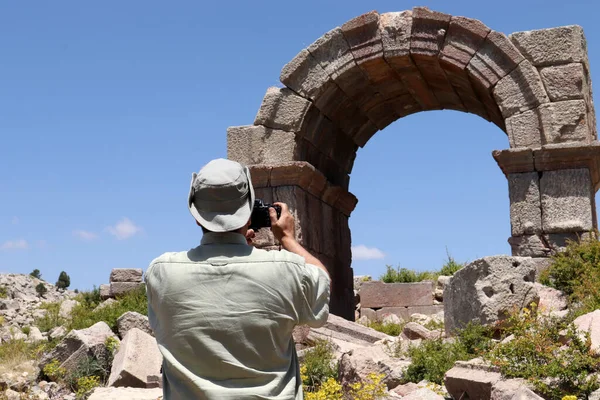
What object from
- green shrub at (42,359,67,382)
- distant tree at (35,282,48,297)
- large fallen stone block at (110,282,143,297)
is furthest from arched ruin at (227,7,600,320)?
distant tree at (35,282,48,297)

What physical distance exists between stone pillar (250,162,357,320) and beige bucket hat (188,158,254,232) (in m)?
7.50

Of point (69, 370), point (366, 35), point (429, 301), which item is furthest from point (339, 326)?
point (429, 301)

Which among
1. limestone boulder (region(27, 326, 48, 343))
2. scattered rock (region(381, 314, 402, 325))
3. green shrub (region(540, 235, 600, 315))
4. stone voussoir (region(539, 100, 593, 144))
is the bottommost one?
scattered rock (region(381, 314, 402, 325))

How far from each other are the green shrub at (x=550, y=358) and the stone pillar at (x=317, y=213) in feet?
14.7

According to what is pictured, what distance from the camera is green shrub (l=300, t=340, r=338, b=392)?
773cm

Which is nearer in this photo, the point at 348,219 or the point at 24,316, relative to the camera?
the point at 348,219

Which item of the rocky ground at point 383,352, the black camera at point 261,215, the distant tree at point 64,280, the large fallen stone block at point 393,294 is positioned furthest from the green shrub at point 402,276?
the distant tree at point 64,280

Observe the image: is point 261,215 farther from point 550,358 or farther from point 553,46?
point 553,46

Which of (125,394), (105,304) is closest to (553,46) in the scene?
(125,394)

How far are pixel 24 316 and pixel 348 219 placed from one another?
9.03m

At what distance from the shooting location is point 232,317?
10.0 feet

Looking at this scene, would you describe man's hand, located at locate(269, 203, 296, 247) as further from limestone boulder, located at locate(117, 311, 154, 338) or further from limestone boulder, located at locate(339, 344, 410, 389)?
limestone boulder, located at locate(117, 311, 154, 338)

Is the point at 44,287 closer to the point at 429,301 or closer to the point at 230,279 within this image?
the point at 429,301

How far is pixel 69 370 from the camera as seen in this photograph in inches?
353
